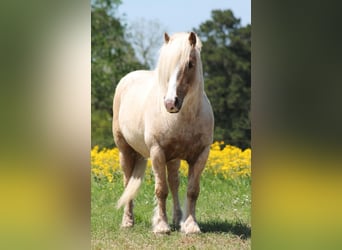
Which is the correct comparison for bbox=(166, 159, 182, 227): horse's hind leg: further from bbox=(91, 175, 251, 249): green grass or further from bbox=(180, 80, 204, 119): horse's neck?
bbox=(180, 80, 204, 119): horse's neck

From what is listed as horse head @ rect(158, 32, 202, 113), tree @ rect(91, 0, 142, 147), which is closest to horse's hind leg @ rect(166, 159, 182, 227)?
horse head @ rect(158, 32, 202, 113)

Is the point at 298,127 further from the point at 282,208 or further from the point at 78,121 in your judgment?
the point at 78,121

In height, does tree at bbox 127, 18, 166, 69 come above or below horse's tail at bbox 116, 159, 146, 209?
above

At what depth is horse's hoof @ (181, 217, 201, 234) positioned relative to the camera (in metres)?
2.98

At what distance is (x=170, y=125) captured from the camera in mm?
2949

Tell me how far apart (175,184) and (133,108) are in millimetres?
565

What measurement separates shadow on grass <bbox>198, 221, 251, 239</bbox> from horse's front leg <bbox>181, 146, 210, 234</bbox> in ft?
0.32

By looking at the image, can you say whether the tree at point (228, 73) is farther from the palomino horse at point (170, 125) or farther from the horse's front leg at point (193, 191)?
the horse's front leg at point (193, 191)

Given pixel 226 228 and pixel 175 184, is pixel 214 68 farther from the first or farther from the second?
pixel 226 228

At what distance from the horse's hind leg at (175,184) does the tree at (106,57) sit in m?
3.01

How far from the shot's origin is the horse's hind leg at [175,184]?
3246mm

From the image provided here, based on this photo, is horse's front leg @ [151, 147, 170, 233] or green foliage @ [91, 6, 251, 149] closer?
horse's front leg @ [151, 147, 170, 233]

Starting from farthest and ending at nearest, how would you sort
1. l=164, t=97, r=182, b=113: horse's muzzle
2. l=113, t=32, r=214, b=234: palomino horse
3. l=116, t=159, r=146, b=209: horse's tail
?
l=116, t=159, r=146, b=209: horse's tail → l=113, t=32, r=214, b=234: palomino horse → l=164, t=97, r=182, b=113: horse's muzzle

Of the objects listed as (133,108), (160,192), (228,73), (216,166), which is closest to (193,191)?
(160,192)
